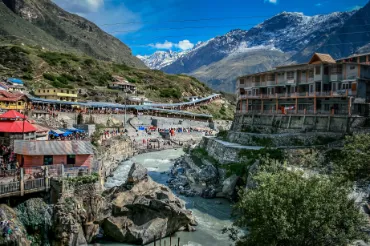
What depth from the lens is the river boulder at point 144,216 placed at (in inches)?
851

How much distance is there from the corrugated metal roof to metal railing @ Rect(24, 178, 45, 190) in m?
2.88

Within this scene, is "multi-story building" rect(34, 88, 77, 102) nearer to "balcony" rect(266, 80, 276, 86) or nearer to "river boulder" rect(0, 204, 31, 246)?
"balcony" rect(266, 80, 276, 86)

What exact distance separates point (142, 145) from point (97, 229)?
4471cm

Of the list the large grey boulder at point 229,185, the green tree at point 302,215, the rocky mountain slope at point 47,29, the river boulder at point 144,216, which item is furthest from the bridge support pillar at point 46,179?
the rocky mountain slope at point 47,29

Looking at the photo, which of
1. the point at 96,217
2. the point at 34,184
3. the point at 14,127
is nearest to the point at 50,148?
the point at 34,184

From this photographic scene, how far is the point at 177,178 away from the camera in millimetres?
40969

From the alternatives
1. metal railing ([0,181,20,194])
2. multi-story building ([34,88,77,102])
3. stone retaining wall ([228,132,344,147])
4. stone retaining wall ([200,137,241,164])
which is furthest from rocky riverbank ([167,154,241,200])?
multi-story building ([34,88,77,102])

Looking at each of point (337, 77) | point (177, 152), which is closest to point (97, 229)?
point (337, 77)

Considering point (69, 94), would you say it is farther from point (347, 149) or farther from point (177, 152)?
point (347, 149)

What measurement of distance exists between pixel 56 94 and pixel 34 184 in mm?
58454

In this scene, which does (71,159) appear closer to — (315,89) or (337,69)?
(315,89)

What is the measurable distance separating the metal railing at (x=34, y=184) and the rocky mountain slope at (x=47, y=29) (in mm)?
111294

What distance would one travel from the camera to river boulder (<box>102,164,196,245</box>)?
21625 millimetres

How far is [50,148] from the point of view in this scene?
23375 millimetres
